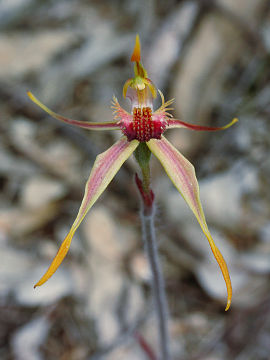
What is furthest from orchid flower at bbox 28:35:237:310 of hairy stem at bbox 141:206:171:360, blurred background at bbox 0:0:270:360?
blurred background at bbox 0:0:270:360

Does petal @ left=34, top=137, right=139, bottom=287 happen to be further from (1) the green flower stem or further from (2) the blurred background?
(2) the blurred background

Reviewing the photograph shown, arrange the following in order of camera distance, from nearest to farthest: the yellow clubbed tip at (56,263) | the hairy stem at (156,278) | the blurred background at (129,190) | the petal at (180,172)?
1. the yellow clubbed tip at (56,263)
2. the petal at (180,172)
3. the hairy stem at (156,278)
4. the blurred background at (129,190)

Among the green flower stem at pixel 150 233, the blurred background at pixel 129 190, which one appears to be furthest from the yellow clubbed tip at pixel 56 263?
the blurred background at pixel 129 190

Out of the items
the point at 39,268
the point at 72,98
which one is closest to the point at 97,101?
the point at 72,98

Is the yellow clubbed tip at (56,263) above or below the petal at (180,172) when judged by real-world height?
below

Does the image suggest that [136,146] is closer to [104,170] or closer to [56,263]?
Result: [104,170]

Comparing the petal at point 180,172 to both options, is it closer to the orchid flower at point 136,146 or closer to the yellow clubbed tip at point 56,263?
the orchid flower at point 136,146

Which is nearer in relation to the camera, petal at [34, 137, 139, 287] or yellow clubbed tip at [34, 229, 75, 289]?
yellow clubbed tip at [34, 229, 75, 289]
